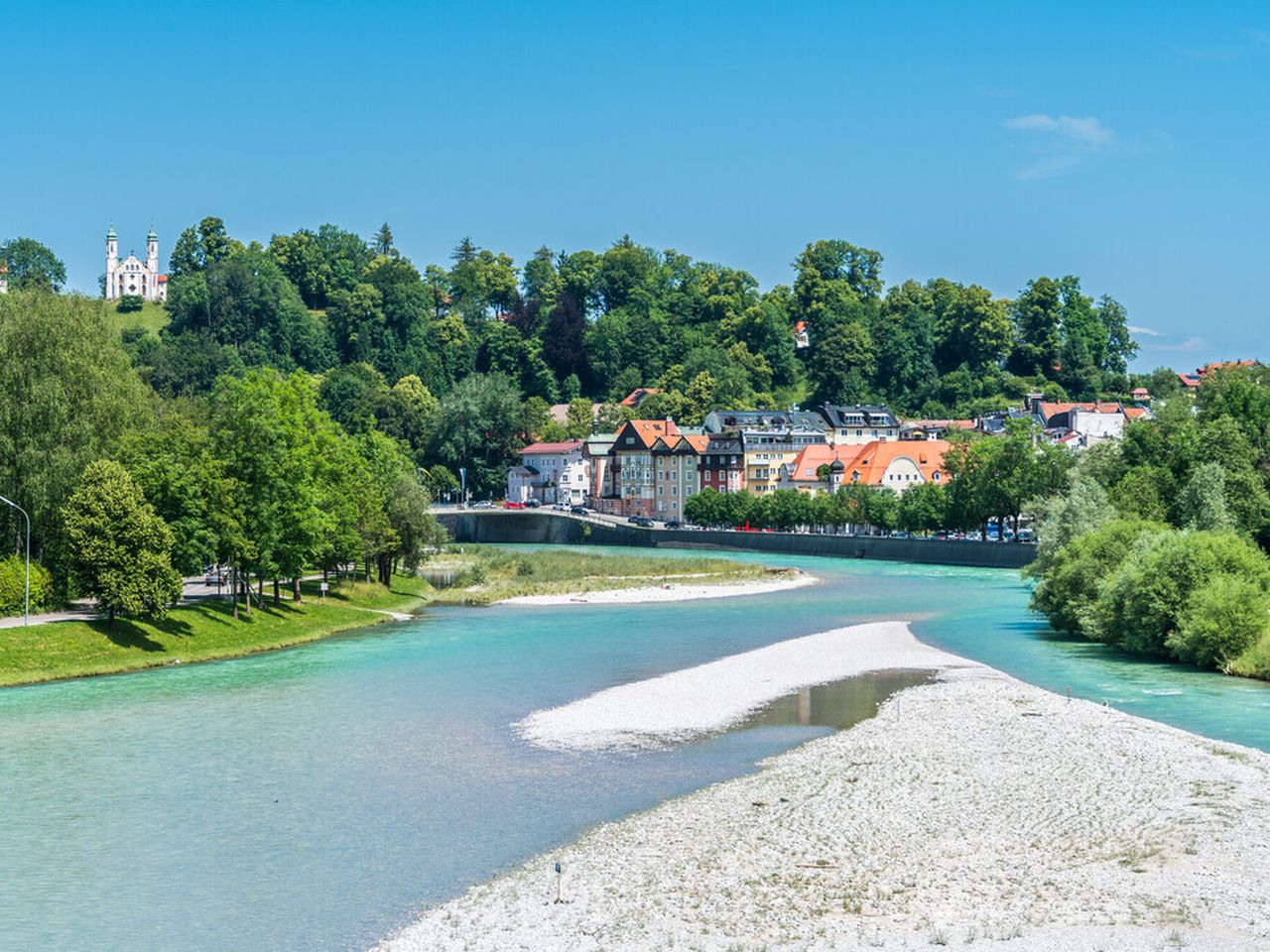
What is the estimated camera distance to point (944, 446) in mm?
151625

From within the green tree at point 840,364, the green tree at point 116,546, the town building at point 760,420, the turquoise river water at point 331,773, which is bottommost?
the turquoise river water at point 331,773

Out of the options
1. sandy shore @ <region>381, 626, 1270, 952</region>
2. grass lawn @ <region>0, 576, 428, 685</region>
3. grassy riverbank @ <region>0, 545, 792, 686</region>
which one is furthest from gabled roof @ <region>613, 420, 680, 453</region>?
sandy shore @ <region>381, 626, 1270, 952</region>

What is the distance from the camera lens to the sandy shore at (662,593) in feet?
269

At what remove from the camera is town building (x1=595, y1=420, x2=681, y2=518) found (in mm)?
168375

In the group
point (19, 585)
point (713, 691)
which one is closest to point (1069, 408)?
point (713, 691)

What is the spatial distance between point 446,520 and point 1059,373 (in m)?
92.2

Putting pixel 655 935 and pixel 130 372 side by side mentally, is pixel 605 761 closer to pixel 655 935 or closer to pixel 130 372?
pixel 655 935

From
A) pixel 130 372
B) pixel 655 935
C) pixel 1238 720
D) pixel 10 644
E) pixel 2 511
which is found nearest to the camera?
pixel 655 935

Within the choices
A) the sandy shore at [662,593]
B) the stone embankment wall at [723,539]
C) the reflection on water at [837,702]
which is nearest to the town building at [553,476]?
the stone embankment wall at [723,539]

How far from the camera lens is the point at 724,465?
160500 mm

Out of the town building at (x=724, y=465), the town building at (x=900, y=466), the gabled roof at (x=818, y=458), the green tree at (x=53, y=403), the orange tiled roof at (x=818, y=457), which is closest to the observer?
the green tree at (x=53, y=403)

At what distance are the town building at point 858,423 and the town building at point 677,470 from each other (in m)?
20.2

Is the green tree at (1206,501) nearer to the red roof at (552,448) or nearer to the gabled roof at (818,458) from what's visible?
the gabled roof at (818,458)

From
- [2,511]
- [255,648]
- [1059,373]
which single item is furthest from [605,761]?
[1059,373]
